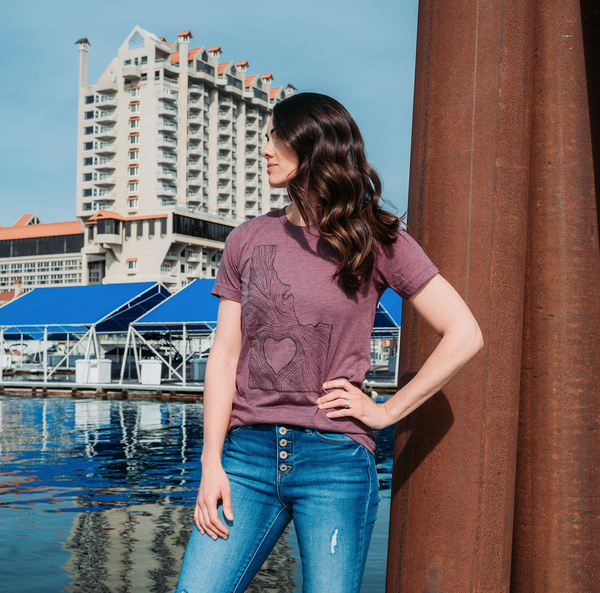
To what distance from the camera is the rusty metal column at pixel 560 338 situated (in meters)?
2.15

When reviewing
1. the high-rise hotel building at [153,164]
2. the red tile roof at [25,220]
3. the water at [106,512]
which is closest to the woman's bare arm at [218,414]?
the water at [106,512]

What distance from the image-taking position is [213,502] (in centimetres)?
173

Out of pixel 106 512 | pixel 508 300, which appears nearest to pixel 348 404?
pixel 508 300

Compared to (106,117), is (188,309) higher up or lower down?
lower down

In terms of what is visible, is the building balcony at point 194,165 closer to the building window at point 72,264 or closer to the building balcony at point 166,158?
the building balcony at point 166,158

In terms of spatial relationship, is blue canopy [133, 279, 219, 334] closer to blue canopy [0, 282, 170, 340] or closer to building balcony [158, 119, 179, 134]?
blue canopy [0, 282, 170, 340]

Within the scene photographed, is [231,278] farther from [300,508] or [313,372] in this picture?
[300,508]

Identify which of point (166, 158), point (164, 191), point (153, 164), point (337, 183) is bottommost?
point (337, 183)

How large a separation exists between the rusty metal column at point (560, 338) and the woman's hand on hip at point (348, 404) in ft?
2.20

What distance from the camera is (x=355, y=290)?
1793mm

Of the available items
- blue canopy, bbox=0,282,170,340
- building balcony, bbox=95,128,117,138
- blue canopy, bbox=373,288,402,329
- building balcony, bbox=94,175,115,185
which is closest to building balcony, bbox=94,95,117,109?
building balcony, bbox=95,128,117,138

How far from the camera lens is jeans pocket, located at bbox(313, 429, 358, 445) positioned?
1.73m

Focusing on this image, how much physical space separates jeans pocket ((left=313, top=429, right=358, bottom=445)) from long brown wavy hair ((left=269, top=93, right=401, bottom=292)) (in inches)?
14.0

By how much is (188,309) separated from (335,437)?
21001 mm
